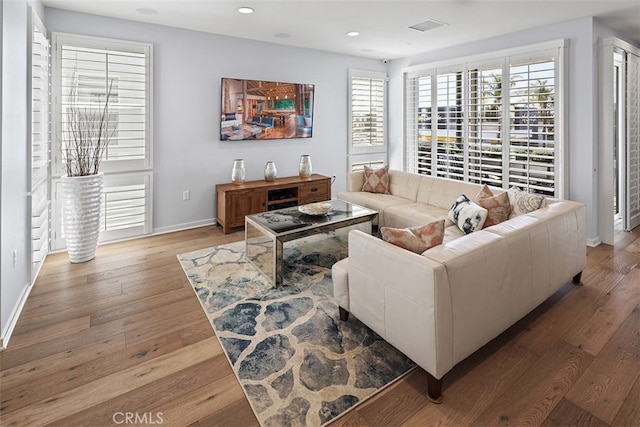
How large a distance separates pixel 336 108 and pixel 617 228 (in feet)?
14.8

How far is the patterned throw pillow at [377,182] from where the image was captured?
199 inches

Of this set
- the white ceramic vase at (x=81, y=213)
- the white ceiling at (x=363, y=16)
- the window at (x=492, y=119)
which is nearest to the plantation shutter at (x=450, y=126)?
the window at (x=492, y=119)

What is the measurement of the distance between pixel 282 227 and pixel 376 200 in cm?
173

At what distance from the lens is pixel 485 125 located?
16.8 ft

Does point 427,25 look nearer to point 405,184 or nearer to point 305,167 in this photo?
point 405,184

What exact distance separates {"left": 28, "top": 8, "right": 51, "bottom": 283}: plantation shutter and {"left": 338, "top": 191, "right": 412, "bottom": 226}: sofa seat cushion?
345 centimetres

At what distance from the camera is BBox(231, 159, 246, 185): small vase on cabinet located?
16.4ft

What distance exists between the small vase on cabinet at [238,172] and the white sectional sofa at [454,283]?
2943 millimetres

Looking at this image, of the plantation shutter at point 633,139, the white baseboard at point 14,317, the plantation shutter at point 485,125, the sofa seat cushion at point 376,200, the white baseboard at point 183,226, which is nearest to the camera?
the white baseboard at point 14,317

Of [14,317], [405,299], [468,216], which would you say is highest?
[468,216]

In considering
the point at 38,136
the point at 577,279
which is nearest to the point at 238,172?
the point at 38,136

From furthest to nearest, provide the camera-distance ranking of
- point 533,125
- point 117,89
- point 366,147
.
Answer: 1. point 366,147
2. point 533,125
3. point 117,89

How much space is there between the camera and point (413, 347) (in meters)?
1.90

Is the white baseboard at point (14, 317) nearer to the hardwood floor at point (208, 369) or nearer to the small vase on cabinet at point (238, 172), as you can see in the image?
the hardwood floor at point (208, 369)
